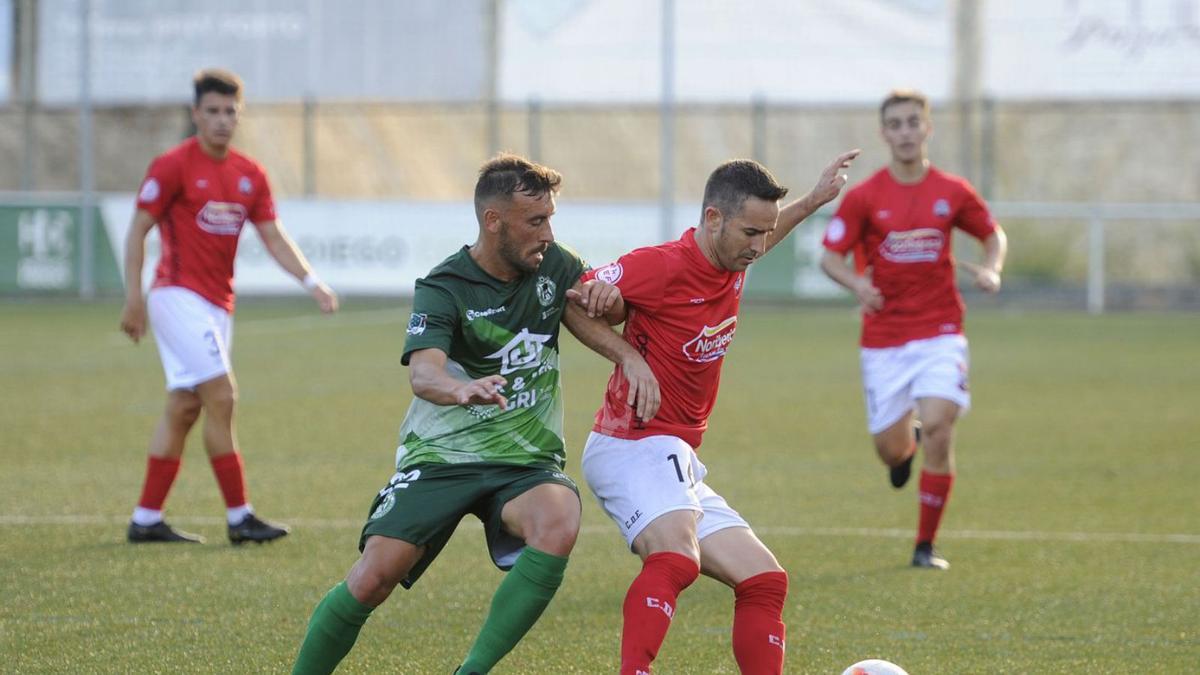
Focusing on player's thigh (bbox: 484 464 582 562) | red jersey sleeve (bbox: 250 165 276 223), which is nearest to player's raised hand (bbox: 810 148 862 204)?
player's thigh (bbox: 484 464 582 562)

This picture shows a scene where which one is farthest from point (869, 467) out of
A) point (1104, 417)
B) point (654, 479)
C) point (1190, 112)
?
point (1190, 112)

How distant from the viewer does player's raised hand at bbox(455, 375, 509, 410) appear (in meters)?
4.21

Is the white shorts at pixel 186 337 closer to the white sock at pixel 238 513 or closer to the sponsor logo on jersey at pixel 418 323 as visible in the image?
the white sock at pixel 238 513

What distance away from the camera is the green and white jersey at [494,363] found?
465cm

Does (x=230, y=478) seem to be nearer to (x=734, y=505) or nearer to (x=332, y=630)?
(x=734, y=505)

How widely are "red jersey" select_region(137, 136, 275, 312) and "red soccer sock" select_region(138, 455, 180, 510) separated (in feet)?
2.59

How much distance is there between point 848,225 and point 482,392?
12.0 ft

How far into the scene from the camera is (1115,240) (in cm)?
2681

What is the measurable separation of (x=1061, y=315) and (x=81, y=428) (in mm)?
15199

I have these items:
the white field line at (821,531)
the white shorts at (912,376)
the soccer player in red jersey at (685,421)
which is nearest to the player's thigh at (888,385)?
the white shorts at (912,376)

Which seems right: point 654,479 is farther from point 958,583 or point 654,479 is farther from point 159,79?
point 159,79

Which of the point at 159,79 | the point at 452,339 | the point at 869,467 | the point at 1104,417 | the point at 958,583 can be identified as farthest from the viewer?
the point at 159,79

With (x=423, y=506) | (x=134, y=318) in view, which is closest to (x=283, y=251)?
(x=134, y=318)

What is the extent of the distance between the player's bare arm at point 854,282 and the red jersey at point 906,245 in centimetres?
8
